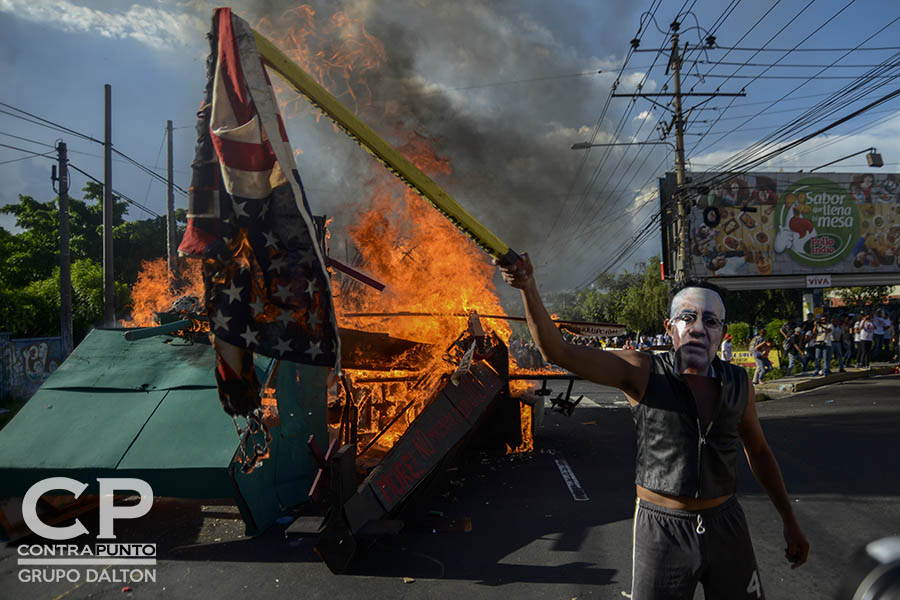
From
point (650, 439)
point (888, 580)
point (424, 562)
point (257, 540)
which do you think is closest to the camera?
point (888, 580)

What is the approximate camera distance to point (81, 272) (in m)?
20.9

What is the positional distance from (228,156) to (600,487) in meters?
6.03

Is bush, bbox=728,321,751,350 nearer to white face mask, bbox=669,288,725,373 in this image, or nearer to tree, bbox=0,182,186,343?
tree, bbox=0,182,186,343

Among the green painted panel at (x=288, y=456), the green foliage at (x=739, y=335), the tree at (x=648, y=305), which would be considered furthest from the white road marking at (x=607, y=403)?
the tree at (x=648, y=305)

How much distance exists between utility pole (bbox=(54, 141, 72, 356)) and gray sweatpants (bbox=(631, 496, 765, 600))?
53.5 ft

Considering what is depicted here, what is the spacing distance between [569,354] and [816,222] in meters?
30.1

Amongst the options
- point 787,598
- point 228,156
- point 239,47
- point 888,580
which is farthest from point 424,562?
point 239,47

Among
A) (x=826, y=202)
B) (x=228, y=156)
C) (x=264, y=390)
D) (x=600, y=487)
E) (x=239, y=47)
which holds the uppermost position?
(x=826, y=202)

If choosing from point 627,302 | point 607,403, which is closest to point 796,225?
point 607,403

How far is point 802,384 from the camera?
16453mm

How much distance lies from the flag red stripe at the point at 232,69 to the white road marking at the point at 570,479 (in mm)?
5556

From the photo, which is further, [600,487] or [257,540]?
[600,487]

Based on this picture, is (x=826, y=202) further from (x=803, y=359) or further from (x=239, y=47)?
(x=239, y=47)

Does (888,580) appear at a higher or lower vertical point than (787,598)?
higher
